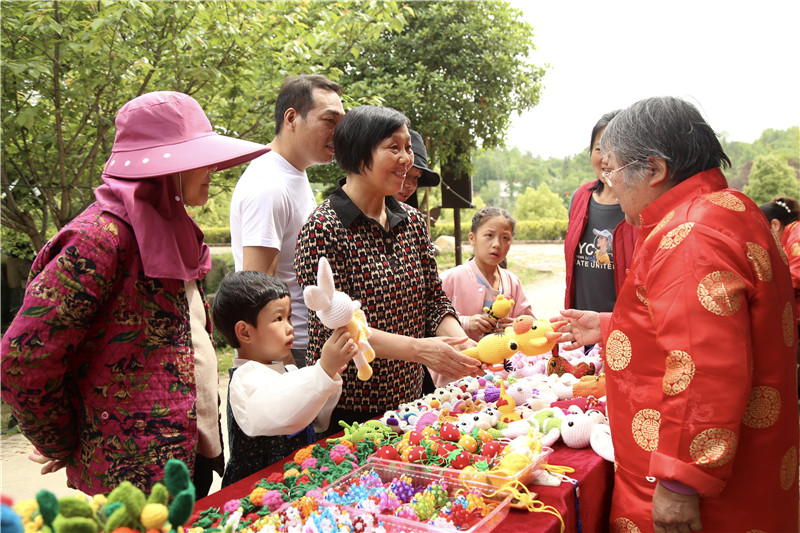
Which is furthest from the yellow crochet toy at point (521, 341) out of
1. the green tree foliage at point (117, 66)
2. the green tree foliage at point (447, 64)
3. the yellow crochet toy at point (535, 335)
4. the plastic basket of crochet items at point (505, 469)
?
the green tree foliage at point (447, 64)

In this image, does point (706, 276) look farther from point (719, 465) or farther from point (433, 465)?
point (433, 465)

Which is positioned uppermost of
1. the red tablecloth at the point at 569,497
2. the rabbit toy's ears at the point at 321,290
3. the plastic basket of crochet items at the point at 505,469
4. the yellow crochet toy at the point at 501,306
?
the rabbit toy's ears at the point at 321,290

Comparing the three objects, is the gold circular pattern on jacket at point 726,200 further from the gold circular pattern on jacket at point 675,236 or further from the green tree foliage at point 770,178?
the green tree foliage at point 770,178

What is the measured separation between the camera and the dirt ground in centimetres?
407

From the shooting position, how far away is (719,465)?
134 cm

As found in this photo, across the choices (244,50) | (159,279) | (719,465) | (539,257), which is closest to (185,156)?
(159,279)

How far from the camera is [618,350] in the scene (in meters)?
1.61

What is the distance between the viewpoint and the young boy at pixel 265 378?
1.62 meters

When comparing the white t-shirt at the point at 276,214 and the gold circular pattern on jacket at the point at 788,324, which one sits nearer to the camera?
the gold circular pattern on jacket at the point at 788,324

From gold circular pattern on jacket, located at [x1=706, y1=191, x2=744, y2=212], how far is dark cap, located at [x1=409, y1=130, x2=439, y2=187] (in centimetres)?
167

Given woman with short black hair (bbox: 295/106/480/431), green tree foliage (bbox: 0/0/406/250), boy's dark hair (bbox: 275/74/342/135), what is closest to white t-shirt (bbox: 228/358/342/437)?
woman with short black hair (bbox: 295/106/480/431)

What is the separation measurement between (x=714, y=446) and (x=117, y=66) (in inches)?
Result: 166

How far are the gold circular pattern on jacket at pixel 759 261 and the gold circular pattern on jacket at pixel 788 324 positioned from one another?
0.47ft

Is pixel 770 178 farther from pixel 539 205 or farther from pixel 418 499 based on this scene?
pixel 418 499
